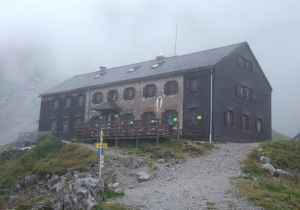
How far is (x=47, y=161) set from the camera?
2306 centimetres

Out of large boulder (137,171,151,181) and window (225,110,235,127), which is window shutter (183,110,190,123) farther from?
large boulder (137,171,151,181)

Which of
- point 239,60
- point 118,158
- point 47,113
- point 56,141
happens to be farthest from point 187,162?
point 47,113

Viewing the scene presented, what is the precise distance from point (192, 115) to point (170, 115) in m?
1.96

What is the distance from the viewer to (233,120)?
88.9 ft

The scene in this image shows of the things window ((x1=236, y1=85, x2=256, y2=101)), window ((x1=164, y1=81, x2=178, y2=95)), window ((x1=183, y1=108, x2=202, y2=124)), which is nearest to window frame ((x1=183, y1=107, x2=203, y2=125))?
window ((x1=183, y1=108, x2=202, y2=124))

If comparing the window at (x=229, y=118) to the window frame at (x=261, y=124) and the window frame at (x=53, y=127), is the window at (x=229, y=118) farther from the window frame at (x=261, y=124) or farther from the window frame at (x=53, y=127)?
the window frame at (x=53, y=127)

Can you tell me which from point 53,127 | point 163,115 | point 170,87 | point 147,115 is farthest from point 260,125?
point 53,127

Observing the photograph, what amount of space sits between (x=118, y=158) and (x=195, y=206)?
30.2ft

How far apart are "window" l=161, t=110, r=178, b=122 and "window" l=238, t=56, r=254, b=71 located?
23.5 ft

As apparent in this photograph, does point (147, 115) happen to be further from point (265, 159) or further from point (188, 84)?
point (265, 159)

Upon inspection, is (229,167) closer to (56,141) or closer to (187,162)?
(187,162)

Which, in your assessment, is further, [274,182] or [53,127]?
[53,127]

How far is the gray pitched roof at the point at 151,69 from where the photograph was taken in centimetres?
2765

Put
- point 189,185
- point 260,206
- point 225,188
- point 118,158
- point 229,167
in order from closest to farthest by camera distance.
Result: point 260,206 < point 225,188 < point 189,185 < point 229,167 < point 118,158
